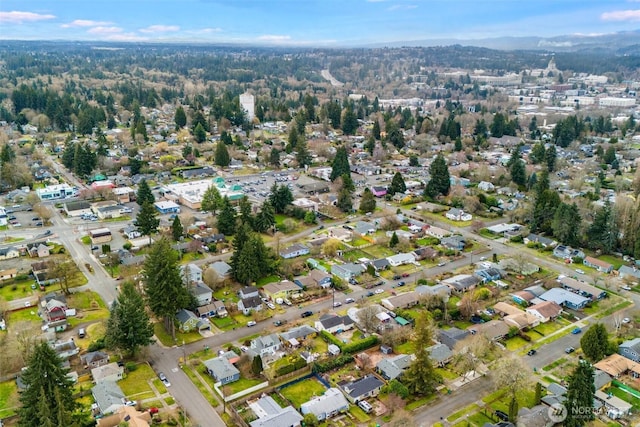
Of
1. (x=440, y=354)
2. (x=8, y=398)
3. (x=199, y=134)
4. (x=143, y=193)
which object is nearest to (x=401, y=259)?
(x=440, y=354)

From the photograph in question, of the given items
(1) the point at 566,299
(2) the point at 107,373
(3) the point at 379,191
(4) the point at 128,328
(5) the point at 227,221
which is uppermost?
(4) the point at 128,328

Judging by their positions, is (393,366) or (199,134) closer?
(393,366)

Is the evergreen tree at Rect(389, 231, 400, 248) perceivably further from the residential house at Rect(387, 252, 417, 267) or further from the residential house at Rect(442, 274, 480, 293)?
the residential house at Rect(442, 274, 480, 293)

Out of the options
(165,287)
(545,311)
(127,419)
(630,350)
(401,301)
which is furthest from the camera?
(401,301)

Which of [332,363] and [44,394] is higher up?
[44,394]

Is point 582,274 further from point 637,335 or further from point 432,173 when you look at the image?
point 432,173

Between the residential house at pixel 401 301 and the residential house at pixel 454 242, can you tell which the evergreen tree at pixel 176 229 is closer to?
the residential house at pixel 401 301

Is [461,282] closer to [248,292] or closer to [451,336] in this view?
[451,336]

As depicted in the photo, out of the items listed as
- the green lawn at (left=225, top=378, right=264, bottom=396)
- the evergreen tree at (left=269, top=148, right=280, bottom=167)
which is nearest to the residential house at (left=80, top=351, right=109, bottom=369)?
the green lawn at (left=225, top=378, right=264, bottom=396)
